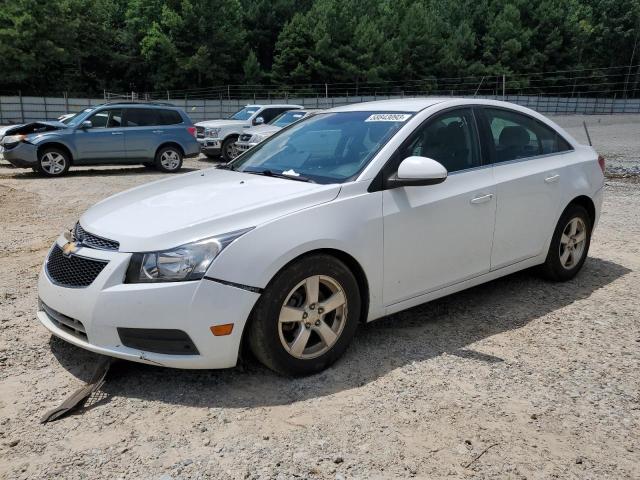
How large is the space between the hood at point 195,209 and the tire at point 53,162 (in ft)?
33.4

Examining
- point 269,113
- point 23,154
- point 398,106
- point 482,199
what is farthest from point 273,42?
point 482,199

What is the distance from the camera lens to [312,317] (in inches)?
129

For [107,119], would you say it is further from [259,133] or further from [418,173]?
[418,173]

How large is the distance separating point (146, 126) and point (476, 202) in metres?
11.8

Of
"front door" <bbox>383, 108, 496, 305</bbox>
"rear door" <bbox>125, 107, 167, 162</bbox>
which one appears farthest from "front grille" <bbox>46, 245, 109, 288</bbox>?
"rear door" <bbox>125, 107, 167, 162</bbox>

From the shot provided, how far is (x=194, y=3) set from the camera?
51062 mm

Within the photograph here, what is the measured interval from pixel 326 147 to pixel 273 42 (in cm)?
6133

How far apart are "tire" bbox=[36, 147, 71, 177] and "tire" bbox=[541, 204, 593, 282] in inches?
449

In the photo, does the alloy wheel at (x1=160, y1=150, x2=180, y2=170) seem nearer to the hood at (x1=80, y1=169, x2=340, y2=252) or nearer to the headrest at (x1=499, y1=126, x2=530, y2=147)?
the hood at (x1=80, y1=169, x2=340, y2=252)

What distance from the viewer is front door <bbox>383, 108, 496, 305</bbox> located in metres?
3.62

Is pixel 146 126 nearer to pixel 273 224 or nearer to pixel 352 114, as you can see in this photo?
pixel 352 114

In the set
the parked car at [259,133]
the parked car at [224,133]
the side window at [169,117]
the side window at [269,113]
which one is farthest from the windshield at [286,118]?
the side window at [169,117]

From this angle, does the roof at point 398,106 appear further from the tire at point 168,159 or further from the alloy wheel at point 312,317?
the tire at point 168,159

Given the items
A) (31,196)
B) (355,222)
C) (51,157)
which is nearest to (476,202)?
(355,222)
